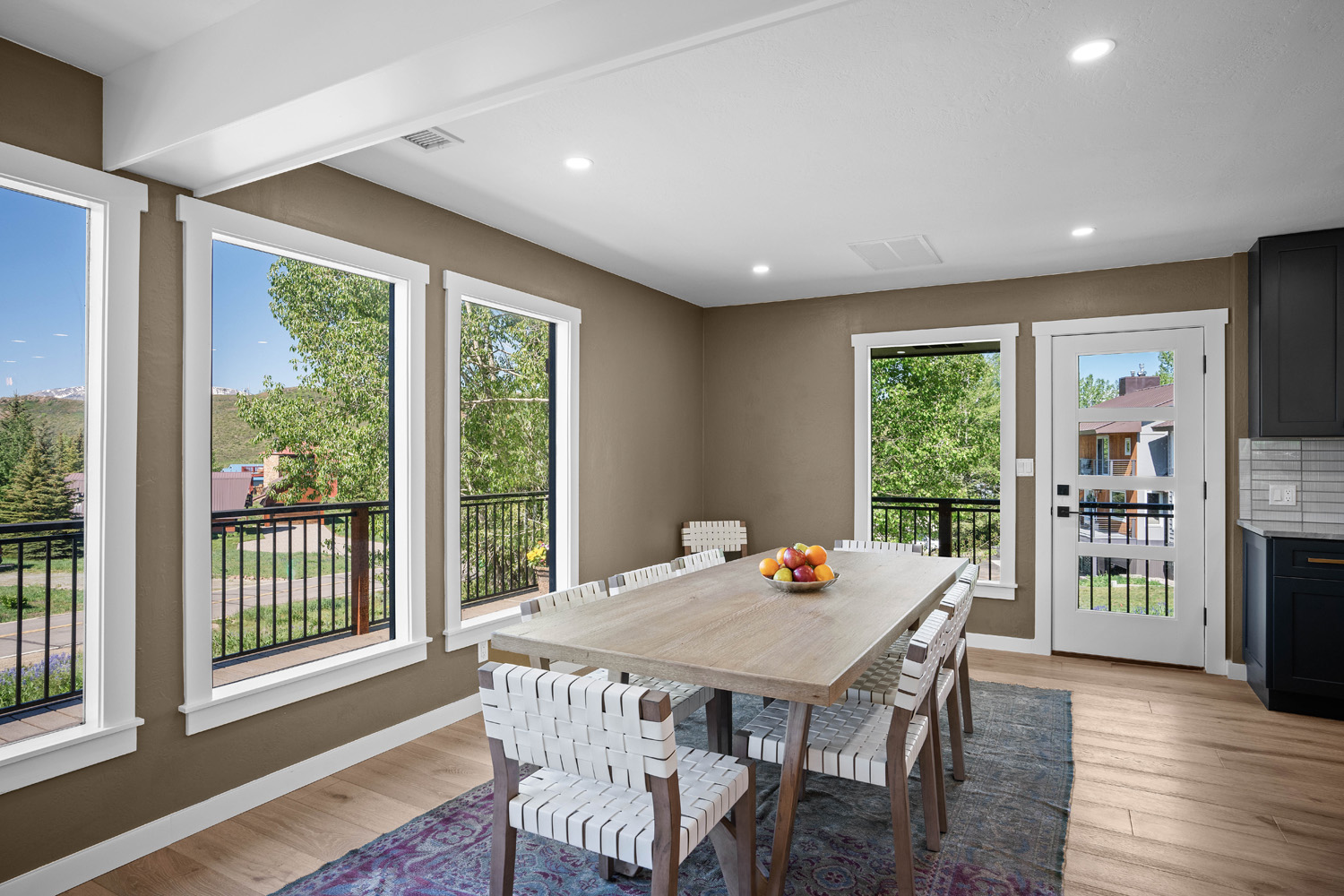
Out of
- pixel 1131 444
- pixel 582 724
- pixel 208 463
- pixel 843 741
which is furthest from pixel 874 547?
pixel 208 463

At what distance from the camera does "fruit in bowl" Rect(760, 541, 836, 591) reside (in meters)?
2.85

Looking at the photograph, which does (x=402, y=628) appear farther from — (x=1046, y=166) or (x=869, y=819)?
(x=1046, y=166)

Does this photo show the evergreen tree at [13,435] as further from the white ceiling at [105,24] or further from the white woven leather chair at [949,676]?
the white woven leather chair at [949,676]

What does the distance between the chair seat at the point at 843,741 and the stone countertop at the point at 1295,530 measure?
2.71 metres

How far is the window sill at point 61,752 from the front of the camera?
2070 mm

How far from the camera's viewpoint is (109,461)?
2305 millimetres

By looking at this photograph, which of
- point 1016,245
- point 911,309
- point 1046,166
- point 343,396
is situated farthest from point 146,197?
point 911,309

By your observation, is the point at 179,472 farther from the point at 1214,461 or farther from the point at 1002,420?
the point at 1214,461

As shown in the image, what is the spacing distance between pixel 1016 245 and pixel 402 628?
12.5 ft

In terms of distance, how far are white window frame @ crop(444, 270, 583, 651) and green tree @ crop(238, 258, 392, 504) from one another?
1186 millimetres

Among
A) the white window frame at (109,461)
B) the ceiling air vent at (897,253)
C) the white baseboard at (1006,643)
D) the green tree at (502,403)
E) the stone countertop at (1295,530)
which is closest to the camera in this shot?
the white window frame at (109,461)

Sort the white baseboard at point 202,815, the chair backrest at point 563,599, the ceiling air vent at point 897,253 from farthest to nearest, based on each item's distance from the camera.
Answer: the ceiling air vent at point 897,253 → the chair backrest at point 563,599 → the white baseboard at point 202,815

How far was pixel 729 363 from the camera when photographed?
19.3 ft

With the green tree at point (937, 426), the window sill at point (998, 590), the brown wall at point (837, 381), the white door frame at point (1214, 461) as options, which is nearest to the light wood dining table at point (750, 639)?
the window sill at point (998, 590)
